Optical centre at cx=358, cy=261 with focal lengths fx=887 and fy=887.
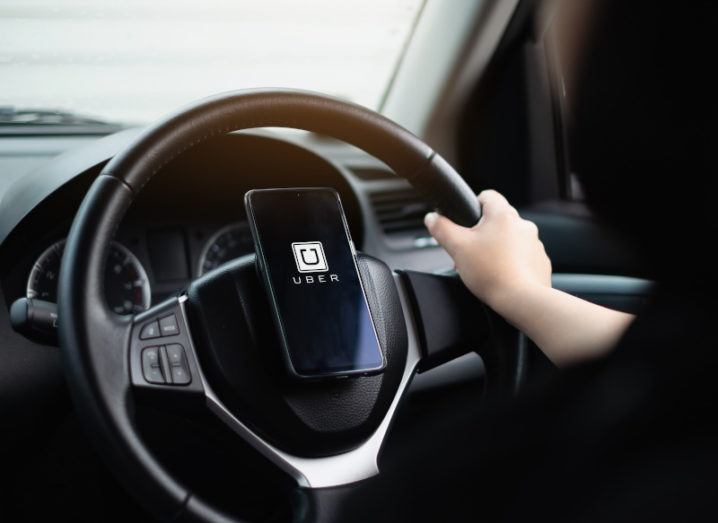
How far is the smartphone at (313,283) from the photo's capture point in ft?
3.30

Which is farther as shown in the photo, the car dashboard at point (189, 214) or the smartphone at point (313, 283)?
the car dashboard at point (189, 214)

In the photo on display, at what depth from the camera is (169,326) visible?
0.99 metres

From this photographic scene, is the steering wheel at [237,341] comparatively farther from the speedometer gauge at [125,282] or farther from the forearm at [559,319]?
the speedometer gauge at [125,282]

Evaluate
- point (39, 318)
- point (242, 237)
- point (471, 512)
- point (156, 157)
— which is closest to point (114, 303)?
point (242, 237)

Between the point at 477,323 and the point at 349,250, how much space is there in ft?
0.81

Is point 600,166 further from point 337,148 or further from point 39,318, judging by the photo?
point 337,148

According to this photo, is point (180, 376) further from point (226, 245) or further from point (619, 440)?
point (226, 245)

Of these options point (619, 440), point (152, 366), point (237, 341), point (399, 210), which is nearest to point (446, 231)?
point (237, 341)

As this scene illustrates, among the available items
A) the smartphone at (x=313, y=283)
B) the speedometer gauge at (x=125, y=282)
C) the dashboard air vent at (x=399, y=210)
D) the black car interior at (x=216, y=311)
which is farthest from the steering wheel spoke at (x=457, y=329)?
the dashboard air vent at (x=399, y=210)

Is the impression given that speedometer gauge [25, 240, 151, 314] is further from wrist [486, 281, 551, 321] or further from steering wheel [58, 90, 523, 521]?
wrist [486, 281, 551, 321]

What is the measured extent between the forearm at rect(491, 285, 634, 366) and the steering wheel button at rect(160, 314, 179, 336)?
401mm

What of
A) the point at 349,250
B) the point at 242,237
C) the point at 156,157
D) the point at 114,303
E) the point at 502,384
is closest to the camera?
the point at 156,157

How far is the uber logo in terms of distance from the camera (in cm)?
105

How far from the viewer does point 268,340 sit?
1024 mm
